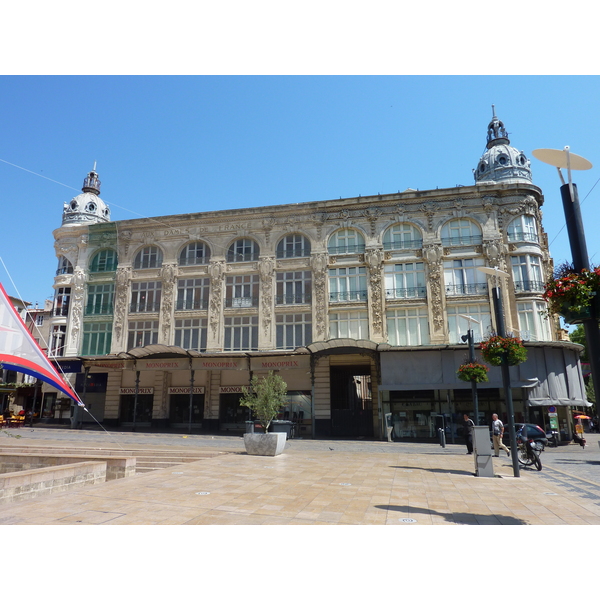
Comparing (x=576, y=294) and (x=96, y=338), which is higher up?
(x=96, y=338)

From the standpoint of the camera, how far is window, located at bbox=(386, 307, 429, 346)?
98.3ft

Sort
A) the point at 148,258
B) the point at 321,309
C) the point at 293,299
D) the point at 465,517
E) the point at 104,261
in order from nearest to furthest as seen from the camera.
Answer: the point at 465,517 < the point at 321,309 < the point at 293,299 < the point at 148,258 < the point at 104,261

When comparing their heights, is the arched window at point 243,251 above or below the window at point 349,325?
above

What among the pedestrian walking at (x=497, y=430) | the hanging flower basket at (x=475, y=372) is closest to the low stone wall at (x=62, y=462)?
the pedestrian walking at (x=497, y=430)

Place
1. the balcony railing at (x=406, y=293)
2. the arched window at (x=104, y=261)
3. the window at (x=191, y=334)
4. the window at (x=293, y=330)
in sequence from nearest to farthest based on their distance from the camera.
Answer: the balcony railing at (x=406, y=293)
the window at (x=293, y=330)
the window at (x=191, y=334)
the arched window at (x=104, y=261)

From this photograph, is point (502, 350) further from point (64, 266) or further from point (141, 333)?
point (64, 266)

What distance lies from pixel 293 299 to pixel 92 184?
27215 millimetres

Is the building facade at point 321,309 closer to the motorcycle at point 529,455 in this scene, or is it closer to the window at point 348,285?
the window at point 348,285

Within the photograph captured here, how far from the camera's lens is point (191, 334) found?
33.5m

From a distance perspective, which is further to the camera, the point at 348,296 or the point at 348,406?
the point at 348,406

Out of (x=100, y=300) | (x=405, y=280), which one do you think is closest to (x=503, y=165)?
(x=405, y=280)

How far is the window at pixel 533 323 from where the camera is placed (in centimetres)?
2848

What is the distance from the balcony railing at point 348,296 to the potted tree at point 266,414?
13.6 m

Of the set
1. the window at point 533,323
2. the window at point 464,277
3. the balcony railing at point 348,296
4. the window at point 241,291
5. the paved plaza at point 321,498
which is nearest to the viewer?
the paved plaza at point 321,498
